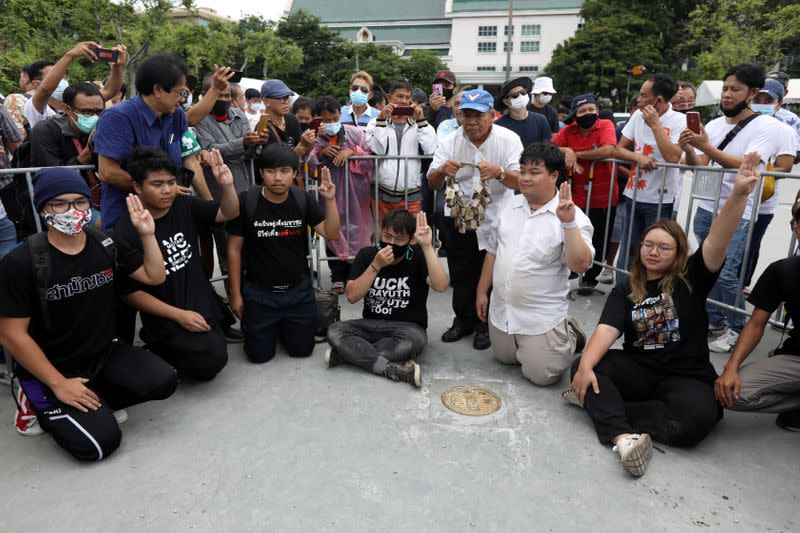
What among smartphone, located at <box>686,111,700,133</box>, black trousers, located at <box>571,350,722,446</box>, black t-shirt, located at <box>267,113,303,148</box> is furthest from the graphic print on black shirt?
black t-shirt, located at <box>267,113,303,148</box>

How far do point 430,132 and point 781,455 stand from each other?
3.97m

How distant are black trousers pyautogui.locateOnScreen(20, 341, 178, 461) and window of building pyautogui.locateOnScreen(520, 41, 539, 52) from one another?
66246mm

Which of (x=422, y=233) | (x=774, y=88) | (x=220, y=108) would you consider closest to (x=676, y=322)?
(x=422, y=233)

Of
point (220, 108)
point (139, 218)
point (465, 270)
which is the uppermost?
point (220, 108)

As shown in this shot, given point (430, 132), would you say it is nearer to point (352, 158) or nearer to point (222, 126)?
point (352, 158)

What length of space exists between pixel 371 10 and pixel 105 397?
7583 centimetres

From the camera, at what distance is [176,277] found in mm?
3715

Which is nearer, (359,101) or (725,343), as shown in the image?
(725,343)

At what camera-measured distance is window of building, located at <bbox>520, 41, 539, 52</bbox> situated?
205 feet

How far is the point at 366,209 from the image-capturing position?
5.71 metres

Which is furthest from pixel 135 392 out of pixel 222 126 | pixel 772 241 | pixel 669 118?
pixel 772 241

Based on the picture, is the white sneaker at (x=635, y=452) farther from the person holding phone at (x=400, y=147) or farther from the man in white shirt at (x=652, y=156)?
the person holding phone at (x=400, y=147)

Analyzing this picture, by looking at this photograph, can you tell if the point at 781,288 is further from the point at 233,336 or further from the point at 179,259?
the point at 233,336

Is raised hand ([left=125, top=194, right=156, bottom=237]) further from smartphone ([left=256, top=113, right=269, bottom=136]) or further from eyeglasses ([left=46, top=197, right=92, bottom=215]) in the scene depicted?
smartphone ([left=256, top=113, right=269, bottom=136])
